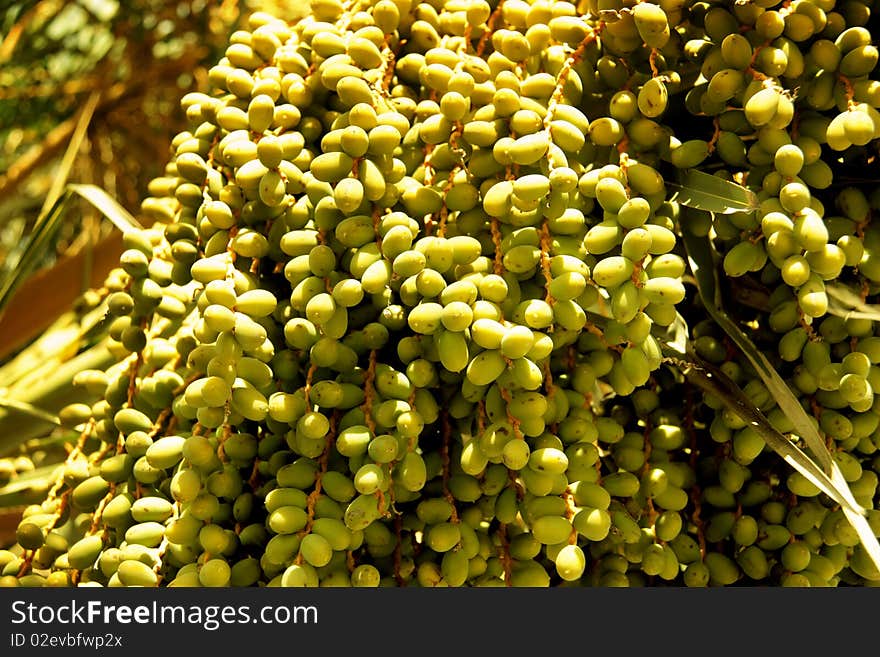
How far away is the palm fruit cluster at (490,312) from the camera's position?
20.5 inches

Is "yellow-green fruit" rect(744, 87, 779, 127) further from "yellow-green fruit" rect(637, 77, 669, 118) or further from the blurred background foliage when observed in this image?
the blurred background foliage

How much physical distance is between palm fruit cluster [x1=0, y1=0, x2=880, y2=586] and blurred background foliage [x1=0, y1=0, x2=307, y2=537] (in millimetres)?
646

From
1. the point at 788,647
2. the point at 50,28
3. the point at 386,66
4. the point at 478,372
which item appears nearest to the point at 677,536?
the point at 788,647

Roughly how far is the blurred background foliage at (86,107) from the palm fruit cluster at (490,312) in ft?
2.12

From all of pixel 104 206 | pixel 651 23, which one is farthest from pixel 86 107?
pixel 651 23

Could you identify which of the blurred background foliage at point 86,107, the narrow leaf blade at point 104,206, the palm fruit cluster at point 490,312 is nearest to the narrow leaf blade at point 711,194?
the palm fruit cluster at point 490,312

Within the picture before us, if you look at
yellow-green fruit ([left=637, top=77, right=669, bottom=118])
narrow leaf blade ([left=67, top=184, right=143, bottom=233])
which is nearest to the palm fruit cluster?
yellow-green fruit ([left=637, top=77, right=669, bottom=118])

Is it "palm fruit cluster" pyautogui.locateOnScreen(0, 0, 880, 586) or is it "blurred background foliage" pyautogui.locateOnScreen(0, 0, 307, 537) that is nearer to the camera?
"palm fruit cluster" pyautogui.locateOnScreen(0, 0, 880, 586)

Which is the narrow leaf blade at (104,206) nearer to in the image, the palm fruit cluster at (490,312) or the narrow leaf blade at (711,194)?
the palm fruit cluster at (490,312)

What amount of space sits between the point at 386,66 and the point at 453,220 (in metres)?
0.12

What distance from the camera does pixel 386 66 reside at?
0.62m

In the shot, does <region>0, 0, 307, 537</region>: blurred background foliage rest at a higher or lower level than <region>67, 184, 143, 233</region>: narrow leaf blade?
lower

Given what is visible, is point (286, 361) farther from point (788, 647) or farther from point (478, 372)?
point (788, 647)

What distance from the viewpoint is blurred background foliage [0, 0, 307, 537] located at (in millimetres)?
1249
